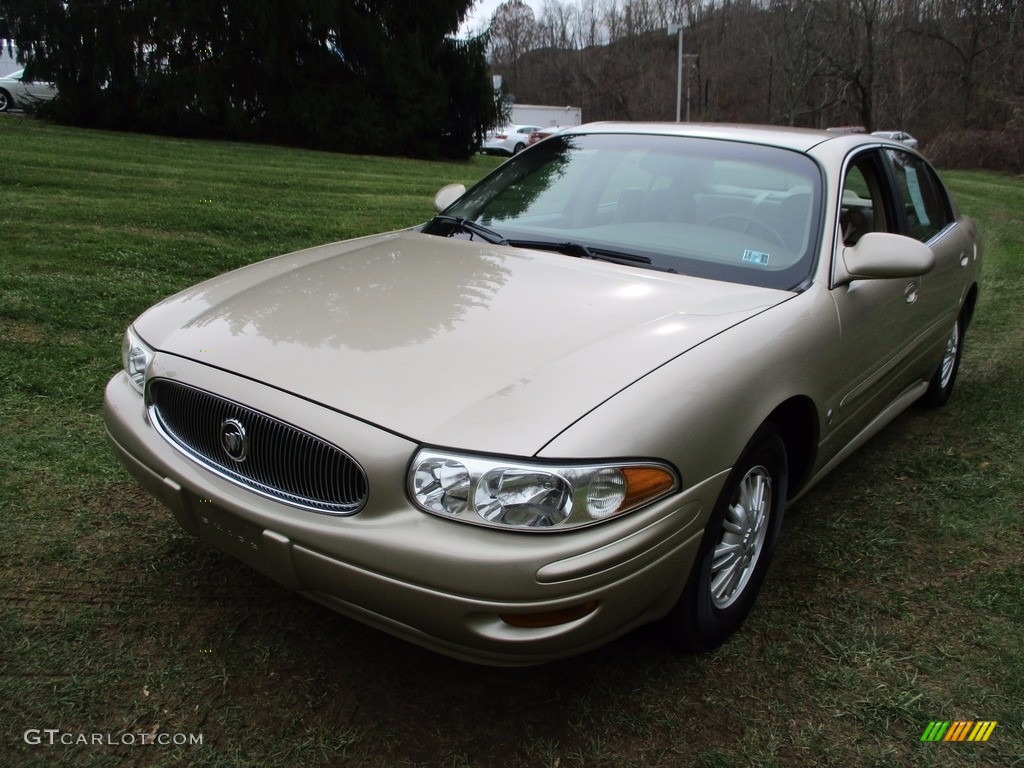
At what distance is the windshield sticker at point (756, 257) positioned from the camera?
3.04m

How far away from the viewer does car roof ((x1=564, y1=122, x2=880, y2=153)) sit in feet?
11.5

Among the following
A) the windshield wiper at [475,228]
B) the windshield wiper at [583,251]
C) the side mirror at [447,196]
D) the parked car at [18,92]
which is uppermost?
the parked car at [18,92]

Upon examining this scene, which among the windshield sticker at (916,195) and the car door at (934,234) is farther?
the windshield sticker at (916,195)

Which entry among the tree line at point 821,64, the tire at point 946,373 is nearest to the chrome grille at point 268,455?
the tire at point 946,373

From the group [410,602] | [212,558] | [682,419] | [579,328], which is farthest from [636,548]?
[212,558]

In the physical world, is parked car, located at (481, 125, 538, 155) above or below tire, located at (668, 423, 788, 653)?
above

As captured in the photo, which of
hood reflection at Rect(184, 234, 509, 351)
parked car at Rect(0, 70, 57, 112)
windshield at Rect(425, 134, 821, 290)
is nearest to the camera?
hood reflection at Rect(184, 234, 509, 351)

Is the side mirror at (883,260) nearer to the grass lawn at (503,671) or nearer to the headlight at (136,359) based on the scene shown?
the grass lawn at (503,671)

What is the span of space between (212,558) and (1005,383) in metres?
4.60

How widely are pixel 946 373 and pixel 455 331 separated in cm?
337

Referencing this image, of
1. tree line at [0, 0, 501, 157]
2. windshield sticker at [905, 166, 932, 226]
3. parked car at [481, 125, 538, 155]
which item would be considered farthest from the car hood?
parked car at [481, 125, 538, 155]

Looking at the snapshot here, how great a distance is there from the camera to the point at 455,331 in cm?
252

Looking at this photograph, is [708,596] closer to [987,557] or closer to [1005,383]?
[987,557]

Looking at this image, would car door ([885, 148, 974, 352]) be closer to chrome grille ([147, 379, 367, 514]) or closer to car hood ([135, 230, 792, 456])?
Answer: car hood ([135, 230, 792, 456])
